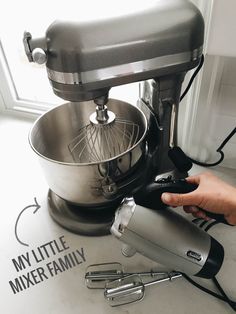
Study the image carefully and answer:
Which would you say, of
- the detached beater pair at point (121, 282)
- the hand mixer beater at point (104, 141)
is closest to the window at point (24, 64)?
the hand mixer beater at point (104, 141)

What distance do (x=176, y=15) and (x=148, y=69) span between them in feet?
0.24

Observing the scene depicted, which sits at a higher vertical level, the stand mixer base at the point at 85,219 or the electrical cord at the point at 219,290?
the stand mixer base at the point at 85,219

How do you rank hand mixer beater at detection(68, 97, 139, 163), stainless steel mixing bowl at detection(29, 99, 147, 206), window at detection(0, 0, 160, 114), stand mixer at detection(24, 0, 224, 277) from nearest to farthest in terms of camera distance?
stand mixer at detection(24, 0, 224, 277) → stainless steel mixing bowl at detection(29, 99, 147, 206) → hand mixer beater at detection(68, 97, 139, 163) → window at detection(0, 0, 160, 114)

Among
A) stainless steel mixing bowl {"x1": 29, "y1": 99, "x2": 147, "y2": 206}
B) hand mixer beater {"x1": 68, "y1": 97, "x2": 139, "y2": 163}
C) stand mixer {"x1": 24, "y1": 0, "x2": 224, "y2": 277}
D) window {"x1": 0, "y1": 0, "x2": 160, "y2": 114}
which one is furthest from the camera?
window {"x1": 0, "y1": 0, "x2": 160, "y2": 114}

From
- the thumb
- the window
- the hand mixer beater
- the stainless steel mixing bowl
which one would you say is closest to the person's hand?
the thumb

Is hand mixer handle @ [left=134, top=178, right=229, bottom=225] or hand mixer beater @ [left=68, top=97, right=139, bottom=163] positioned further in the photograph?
hand mixer beater @ [left=68, top=97, right=139, bottom=163]

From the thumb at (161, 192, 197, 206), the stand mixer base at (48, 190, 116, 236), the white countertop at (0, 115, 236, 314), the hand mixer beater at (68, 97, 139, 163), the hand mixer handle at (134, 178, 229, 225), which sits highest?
the thumb at (161, 192, 197, 206)

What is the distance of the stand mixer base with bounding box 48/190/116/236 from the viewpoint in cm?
56

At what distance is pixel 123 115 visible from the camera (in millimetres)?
625

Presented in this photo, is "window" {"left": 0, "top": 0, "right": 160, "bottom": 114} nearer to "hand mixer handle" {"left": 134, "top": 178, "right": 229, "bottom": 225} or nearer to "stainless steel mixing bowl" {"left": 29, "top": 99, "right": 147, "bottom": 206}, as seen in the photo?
"stainless steel mixing bowl" {"left": 29, "top": 99, "right": 147, "bottom": 206}

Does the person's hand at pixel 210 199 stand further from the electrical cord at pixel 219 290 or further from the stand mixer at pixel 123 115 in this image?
the electrical cord at pixel 219 290

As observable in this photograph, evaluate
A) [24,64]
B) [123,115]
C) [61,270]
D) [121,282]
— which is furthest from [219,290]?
[24,64]

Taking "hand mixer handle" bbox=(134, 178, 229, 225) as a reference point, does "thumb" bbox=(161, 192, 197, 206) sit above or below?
above

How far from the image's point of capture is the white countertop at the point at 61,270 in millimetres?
469
